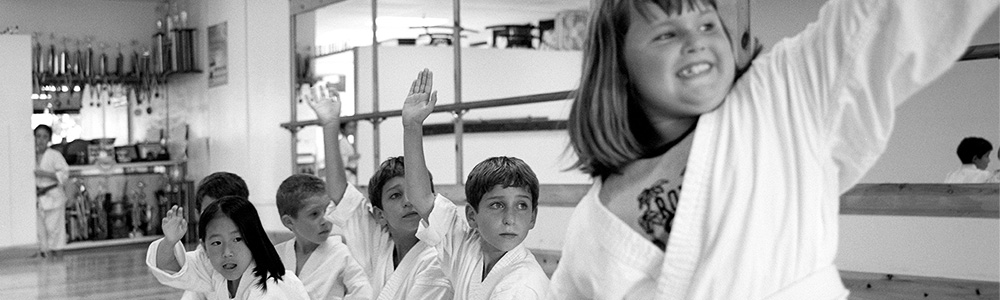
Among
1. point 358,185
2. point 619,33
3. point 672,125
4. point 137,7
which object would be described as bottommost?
point 358,185

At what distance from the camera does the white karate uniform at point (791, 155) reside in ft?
3.92

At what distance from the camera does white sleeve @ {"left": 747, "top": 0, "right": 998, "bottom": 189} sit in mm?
1157

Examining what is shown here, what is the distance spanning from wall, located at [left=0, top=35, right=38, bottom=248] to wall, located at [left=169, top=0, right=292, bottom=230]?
1.89 m

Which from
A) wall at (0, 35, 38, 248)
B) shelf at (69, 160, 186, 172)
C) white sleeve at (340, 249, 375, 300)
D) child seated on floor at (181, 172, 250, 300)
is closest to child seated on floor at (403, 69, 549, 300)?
white sleeve at (340, 249, 375, 300)

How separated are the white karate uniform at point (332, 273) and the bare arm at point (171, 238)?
1.11 ft

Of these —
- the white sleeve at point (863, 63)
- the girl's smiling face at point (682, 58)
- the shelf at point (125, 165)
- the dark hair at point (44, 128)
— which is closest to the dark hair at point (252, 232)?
the girl's smiling face at point (682, 58)

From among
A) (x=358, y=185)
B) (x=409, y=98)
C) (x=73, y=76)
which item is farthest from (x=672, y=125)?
(x=73, y=76)

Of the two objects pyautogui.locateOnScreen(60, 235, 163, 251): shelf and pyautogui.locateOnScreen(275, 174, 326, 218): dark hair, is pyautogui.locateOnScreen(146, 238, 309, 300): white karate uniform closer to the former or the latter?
pyautogui.locateOnScreen(275, 174, 326, 218): dark hair

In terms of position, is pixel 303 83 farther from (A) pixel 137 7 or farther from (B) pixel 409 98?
(B) pixel 409 98

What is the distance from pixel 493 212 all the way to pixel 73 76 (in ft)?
36.5

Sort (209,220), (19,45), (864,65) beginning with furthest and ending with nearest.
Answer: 1. (19,45)
2. (209,220)
3. (864,65)

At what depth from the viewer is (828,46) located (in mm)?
1238

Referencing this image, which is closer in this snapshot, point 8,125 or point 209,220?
point 209,220

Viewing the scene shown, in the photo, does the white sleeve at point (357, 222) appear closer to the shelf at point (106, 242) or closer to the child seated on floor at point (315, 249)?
the child seated on floor at point (315, 249)
